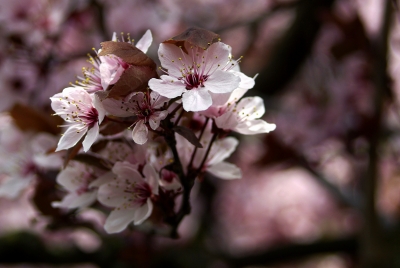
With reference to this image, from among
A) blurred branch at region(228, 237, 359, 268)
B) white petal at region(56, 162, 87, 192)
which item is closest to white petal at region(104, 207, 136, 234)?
white petal at region(56, 162, 87, 192)

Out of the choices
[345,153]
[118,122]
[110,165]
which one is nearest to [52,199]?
[110,165]

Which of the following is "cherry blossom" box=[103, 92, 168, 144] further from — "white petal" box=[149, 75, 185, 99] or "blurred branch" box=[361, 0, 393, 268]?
"blurred branch" box=[361, 0, 393, 268]

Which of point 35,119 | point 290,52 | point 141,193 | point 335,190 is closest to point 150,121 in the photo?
point 141,193

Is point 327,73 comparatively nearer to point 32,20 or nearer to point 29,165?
point 32,20

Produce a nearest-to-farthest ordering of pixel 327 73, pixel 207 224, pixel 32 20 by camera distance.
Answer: pixel 32 20, pixel 327 73, pixel 207 224

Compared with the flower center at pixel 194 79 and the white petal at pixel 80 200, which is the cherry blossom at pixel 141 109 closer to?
the flower center at pixel 194 79

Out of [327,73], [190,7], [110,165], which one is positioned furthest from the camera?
[190,7]

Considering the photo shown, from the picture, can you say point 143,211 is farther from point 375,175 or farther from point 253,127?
point 375,175

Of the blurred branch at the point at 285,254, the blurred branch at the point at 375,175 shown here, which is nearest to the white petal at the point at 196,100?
the blurred branch at the point at 375,175
